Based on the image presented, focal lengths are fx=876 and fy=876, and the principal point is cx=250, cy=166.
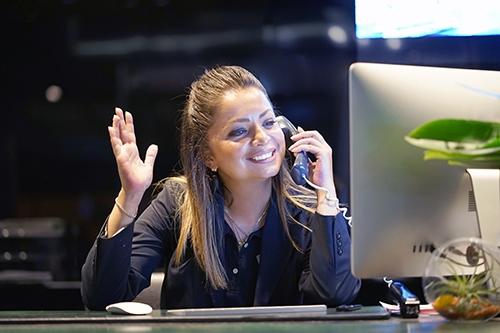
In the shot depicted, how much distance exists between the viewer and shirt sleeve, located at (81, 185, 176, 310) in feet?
6.83

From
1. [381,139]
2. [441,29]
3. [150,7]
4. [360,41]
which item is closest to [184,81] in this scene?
[150,7]

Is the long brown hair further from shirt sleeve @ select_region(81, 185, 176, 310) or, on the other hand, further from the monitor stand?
the monitor stand

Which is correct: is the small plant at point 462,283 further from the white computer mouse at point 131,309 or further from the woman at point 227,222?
the white computer mouse at point 131,309

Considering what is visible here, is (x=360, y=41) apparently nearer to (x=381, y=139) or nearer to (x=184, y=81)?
(x=184, y=81)

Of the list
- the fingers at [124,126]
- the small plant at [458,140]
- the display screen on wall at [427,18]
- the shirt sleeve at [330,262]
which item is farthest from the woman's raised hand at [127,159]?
the display screen on wall at [427,18]

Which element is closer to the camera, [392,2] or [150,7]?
[392,2]

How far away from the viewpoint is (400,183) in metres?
1.70

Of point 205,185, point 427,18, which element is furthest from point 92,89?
point 205,185

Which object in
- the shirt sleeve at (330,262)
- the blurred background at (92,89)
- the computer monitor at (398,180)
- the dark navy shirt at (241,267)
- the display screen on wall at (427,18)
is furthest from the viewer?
the blurred background at (92,89)

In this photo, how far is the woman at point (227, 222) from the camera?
2.10 metres

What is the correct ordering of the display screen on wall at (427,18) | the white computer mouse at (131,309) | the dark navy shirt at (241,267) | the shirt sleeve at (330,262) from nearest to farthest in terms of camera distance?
the white computer mouse at (131,309) < the shirt sleeve at (330,262) < the dark navy shirt at (241,267) < the display screen on wall at (427,18)

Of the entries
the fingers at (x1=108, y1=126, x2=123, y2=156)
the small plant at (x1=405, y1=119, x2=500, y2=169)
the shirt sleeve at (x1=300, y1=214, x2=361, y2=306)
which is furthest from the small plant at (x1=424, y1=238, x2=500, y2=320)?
the fingers at (x1=108, y1=126, x2=123, y2=156)

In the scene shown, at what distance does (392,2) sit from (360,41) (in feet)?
0.73

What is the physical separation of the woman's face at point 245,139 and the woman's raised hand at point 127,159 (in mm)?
226
